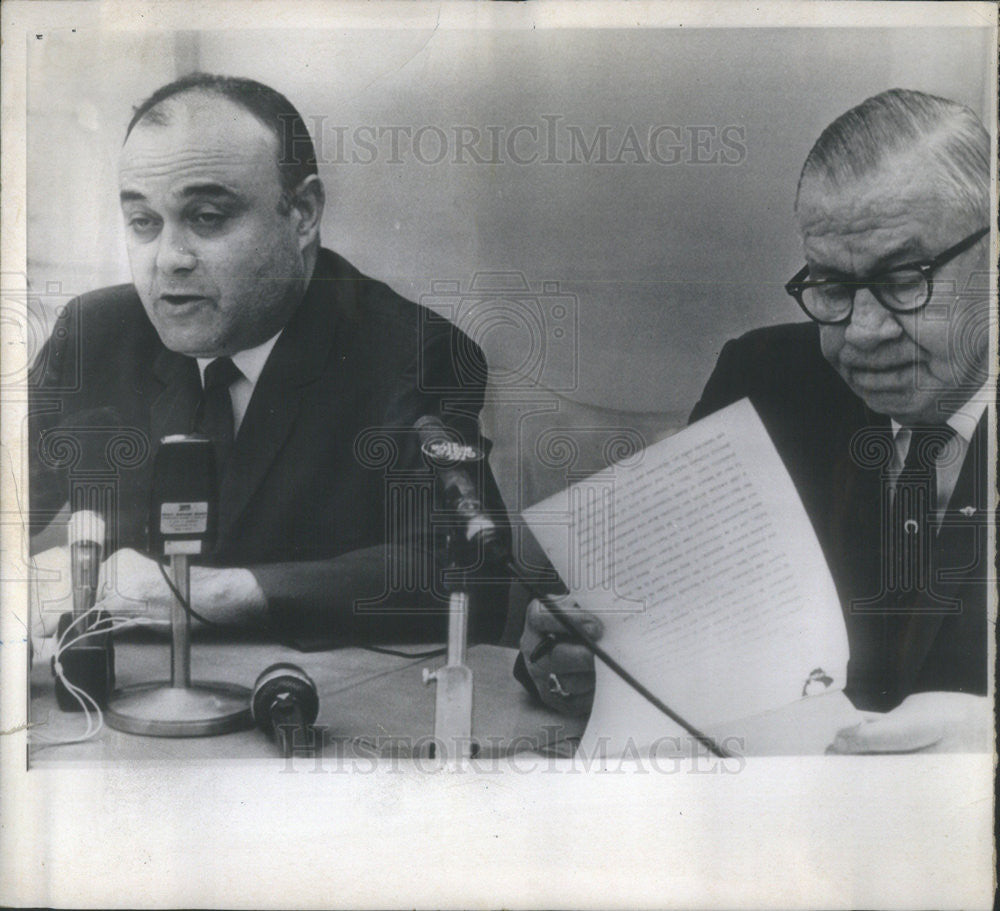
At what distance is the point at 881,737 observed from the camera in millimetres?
3189

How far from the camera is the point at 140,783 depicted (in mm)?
3148

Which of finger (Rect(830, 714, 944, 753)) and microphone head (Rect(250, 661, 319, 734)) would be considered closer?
microphone head (Rect(250, 661, 319, 734))

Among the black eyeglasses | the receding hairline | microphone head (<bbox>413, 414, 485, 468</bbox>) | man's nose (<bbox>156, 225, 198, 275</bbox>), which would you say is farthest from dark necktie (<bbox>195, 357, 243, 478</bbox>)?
the black eyeglasses

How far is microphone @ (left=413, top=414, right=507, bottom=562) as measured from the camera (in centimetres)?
311

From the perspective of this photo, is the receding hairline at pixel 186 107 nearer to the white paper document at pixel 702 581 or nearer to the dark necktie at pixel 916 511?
the white paper document at pixel 702 581

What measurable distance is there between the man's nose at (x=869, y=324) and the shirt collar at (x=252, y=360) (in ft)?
5.51

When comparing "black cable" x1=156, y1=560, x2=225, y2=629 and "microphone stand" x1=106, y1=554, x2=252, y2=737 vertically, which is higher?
"black cable" x1=156, y1=560, x2=225, y2=629

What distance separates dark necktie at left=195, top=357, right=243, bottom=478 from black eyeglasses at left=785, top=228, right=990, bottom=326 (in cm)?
165

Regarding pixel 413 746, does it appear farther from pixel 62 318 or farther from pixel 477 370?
pixel 62 318

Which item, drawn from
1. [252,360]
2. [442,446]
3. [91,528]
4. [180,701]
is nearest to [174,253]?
[252,360]

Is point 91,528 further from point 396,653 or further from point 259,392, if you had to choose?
point 396,653

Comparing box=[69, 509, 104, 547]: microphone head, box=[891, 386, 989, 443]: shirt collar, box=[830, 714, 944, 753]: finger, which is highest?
box=[891, 386, 989, 443]: shirt collar

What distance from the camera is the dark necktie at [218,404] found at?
3.14 m

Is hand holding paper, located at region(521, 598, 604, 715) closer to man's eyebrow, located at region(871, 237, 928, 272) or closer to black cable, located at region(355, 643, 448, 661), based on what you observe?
black cable, located at region(355, 643, 448, 661)
